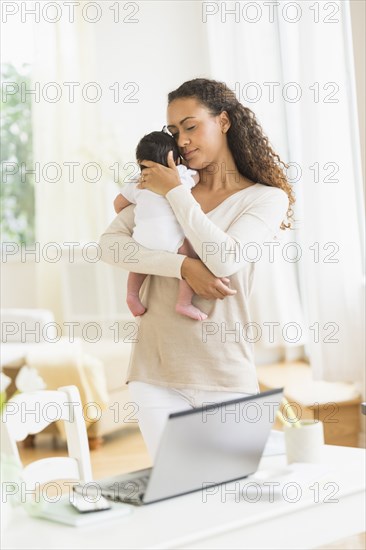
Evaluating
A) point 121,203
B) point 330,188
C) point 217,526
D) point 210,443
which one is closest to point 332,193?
point 330,188

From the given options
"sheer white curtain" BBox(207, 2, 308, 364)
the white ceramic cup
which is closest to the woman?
the white ceramic cup

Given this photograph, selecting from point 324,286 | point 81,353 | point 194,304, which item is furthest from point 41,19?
point 194,304

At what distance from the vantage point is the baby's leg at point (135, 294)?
197 centimetres

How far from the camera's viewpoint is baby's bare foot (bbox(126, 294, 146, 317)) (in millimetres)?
1959

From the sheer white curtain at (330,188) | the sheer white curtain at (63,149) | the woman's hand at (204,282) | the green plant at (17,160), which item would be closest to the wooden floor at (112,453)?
the sheer white curtain at (330,188)

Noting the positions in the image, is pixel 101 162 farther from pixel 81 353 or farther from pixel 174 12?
pixel 81 353

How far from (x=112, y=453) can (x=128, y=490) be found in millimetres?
2819

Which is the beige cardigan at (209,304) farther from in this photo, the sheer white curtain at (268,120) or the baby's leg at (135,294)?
the sheer white curtain at (268,120)

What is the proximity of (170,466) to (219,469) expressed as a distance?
0.14 meters

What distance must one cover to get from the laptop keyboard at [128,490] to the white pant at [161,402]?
327 millimetres

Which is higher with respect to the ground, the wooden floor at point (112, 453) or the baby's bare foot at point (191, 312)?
the baby's bare foot at point (191, 312)

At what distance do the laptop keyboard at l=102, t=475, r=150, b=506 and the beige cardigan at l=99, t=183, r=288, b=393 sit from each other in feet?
1.22

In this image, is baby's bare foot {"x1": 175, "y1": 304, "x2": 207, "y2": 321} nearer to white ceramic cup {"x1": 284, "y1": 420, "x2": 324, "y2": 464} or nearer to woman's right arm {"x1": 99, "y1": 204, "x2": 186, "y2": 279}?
woman's right arm {"x1": 99, "y1": 204, "x2": 186, "y2": 279}

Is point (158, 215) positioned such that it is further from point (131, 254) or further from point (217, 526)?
point (217, 526)
